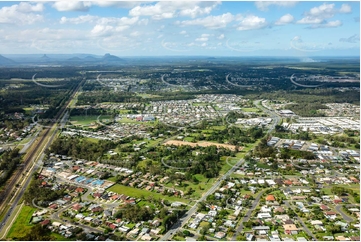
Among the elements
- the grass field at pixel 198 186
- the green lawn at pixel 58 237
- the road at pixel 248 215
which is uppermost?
the grass field at pixel 198 186

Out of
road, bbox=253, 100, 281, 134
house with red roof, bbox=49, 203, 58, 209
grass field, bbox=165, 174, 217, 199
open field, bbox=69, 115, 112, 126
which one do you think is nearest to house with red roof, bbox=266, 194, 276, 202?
grass field, bbox=165, 174, 217, 199

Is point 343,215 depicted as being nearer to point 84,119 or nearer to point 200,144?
point 200,144

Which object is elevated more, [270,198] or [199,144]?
[199,144]

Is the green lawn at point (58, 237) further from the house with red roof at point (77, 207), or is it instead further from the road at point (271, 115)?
the road at point (271, 115)

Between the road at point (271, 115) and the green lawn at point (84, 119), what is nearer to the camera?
the road at point (271, 115)

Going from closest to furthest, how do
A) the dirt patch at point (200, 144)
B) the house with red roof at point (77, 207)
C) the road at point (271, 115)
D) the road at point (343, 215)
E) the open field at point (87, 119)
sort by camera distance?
1. the road at point (343, 215)
2. the house with red roof at point (77, 207)
3. the dirt patch at point (200, 144)
4. the road at point (271, 115)
5. the open field at point (87, 119)

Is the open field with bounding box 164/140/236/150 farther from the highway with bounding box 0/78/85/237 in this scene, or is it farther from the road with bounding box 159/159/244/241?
the highway with bounding box 0/78/85/237

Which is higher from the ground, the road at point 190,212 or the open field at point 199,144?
the open field at point 199,144

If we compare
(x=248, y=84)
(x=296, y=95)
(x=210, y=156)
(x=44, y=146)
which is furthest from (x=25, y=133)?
(x=248, y=84)

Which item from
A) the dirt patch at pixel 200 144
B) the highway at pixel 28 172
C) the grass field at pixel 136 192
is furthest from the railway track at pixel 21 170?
the dirt patch at pixel 200 144

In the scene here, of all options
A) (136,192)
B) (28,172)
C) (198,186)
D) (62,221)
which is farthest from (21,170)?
(198,186)
